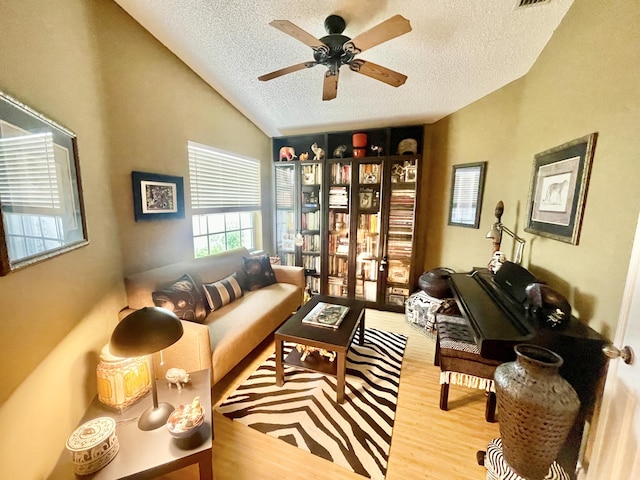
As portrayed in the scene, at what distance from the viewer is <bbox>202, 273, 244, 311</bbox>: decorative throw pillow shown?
230cm

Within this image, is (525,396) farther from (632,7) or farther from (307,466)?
(632,7)

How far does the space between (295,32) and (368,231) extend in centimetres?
236

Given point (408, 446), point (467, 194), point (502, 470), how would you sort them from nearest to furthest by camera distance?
point (502, 470), point (408, 446), point (467, 194)

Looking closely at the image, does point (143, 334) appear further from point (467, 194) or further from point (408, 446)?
point (467, 194)

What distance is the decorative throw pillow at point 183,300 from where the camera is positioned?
1877mm

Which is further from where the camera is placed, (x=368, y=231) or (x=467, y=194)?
(x=368, y=231)

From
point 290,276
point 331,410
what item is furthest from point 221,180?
point 331,410

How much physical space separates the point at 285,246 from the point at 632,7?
11.6ft

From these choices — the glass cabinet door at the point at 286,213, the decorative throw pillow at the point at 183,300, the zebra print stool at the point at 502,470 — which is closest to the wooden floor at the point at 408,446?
the zebra print stool at the point at 502,470

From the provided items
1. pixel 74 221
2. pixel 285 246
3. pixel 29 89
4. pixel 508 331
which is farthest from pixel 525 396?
pixel 285 246

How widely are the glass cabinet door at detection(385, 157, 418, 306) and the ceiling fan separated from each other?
1464 millimetres

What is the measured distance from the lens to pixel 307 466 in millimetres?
1363

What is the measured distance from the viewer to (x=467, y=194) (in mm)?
2752

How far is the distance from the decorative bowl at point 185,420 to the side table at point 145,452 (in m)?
0.04
